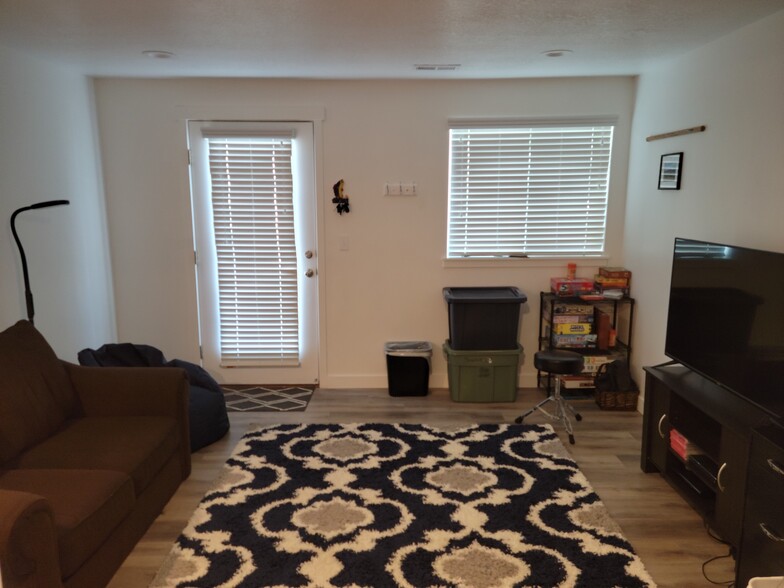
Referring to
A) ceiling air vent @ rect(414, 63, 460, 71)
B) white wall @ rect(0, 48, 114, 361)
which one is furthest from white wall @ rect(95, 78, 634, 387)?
ceiling air vent @ rect(414, 63, 460, 71)

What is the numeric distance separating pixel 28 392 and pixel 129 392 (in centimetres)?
48

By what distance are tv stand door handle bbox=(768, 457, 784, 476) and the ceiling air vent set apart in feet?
9.53

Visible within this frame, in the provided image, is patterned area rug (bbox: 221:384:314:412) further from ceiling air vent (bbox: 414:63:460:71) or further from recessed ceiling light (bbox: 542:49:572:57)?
recessed ceiling light (bbox: 542:49:572:57)

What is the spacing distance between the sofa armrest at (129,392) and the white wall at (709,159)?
312 centimetres

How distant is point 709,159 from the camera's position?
11.1 feet

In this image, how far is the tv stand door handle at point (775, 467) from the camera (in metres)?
2.10

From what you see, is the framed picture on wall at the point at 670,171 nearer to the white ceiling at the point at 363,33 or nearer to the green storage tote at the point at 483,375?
the white ceiling at the point at 363,33

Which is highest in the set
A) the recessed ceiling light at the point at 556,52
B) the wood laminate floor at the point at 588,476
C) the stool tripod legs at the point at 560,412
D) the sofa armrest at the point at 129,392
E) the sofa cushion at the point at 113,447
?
the recessed ceiling light at the point at 556,52

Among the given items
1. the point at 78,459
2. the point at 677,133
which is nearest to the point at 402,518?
the point at 78,459

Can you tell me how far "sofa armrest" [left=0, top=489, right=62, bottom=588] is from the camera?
1796 mm

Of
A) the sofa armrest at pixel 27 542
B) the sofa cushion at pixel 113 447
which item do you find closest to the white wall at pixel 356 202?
the sofa cushion at pixel 113 447

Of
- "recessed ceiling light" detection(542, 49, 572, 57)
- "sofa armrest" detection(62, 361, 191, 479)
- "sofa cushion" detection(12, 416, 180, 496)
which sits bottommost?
"sofa cushion" detection(12, 416, 180, 496)

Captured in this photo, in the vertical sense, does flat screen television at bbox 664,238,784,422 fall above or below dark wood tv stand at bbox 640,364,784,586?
above

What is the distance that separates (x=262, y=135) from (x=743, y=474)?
3.79 metres
